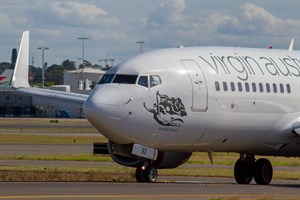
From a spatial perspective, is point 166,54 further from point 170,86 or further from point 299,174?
point 299,174

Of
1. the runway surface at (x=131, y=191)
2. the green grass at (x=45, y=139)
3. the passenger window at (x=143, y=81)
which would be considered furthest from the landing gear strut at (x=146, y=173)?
the green grass at (x=45, y=139)

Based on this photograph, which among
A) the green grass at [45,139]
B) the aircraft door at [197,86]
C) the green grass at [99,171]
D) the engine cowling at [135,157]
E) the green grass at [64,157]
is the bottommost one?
the green grass at [45,139]

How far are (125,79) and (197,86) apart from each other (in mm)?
2452

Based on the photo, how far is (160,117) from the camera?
115ft

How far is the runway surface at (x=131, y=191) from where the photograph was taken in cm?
2850

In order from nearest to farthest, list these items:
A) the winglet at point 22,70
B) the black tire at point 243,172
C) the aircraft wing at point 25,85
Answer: the black tire at point 243,172 → the aircraft wing at point 25,85 → the winglet at point 22,70

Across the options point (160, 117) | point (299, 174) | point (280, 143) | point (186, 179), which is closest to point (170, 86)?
point (160, 117)

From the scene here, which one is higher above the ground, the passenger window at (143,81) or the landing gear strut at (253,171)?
the passenger window at (143,81)

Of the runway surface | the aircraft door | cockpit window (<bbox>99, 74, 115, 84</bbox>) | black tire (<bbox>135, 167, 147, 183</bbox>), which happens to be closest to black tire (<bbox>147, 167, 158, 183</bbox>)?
black tire (<bbox>135, 167, 147, 183</bbox>)

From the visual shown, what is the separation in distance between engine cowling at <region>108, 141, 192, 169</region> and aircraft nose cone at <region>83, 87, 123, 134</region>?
5.31 feet

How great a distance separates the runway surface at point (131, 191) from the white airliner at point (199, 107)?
182 centimetres

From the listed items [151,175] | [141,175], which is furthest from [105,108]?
[151,175]

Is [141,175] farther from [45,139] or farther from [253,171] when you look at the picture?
[45,139]

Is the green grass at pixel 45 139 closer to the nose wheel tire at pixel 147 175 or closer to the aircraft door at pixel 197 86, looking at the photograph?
the aircraft door at pixel 197 86
